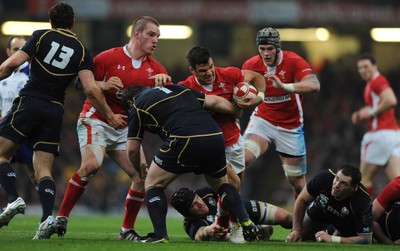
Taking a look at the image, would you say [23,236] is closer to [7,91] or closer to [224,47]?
[7,91]

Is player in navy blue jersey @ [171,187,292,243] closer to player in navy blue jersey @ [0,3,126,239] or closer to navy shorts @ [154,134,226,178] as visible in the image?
navy shorts @ [154,134,226,178]

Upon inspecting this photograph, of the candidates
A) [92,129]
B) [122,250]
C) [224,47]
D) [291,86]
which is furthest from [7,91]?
[224,47]

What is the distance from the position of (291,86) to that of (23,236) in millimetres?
3571

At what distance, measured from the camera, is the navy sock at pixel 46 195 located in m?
9.70

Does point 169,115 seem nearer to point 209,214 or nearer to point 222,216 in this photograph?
point 222,216

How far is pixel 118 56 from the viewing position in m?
10.7

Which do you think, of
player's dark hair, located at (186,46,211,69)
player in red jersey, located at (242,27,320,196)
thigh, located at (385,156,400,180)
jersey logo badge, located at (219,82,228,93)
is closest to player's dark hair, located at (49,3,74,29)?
player's dark hair, located at (186,46,211,69)

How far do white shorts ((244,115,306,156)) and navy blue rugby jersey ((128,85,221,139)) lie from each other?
9.75 feet

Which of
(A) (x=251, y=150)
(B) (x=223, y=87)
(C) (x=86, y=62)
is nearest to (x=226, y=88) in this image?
(B) (x=223, y=87)

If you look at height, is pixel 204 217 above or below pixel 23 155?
below

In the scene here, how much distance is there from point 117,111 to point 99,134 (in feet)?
1.16

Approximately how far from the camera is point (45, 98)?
995 cm

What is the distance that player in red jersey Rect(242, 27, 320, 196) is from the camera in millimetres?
11914

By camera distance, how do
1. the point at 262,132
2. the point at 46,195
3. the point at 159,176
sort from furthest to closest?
the point at 262,132, the point at 46,195, the point at 159,176
